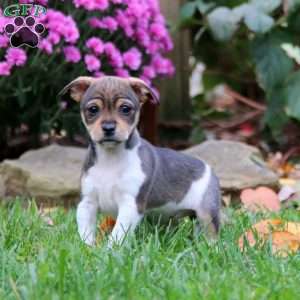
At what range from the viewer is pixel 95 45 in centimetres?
550


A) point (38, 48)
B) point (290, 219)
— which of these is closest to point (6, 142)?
point (38, 48)

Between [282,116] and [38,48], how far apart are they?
A: 7.62 feet

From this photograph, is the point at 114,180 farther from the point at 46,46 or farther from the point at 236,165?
the point at 236,165

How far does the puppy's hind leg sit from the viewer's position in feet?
12.9

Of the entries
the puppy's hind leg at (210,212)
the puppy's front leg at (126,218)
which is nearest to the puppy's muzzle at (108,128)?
the puppy's front leg at (126,218)

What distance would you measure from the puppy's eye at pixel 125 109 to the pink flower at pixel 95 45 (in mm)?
1937

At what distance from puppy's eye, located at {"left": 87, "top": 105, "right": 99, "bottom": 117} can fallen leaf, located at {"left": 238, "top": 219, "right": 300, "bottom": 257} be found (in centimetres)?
91

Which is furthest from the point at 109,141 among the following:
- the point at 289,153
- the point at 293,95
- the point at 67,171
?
the point at 289,153

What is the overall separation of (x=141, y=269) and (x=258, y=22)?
3585 millimetres

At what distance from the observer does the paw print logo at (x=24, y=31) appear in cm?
513

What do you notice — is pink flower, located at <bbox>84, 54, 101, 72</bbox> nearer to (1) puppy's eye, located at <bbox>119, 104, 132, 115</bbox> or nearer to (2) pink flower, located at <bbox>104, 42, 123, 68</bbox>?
(2) pink flower, located at <bbox>104, 42, 123, 68</bbox>

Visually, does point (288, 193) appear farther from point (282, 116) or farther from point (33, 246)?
point (33, 246)

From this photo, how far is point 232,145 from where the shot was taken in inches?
237

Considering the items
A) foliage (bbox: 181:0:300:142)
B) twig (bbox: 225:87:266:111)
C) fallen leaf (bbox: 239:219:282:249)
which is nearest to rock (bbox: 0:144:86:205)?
fallen leaf (bbox: 239:219:282:249)
